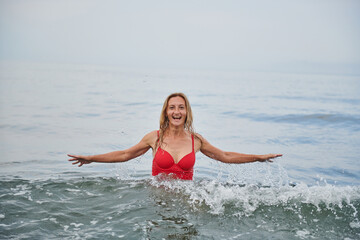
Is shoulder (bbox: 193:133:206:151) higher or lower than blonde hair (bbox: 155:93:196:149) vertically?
lower

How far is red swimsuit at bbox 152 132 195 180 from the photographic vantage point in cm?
563

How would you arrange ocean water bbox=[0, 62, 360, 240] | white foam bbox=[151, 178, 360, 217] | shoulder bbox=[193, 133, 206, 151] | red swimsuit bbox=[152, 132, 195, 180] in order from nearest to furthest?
1. ocean water bbox=[0, 62, 360, 240]
2. white foam bbox=[151, 178, 360, 217]
3. red swimsuit bbox=[152, 132, 195, 180]
4. shoulder bbox=[193, 133, 206, 151]

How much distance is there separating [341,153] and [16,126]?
32.6 feet

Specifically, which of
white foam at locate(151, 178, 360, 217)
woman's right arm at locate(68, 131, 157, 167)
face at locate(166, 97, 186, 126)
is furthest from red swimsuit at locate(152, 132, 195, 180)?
face at locate(166, 97, 186, 126)

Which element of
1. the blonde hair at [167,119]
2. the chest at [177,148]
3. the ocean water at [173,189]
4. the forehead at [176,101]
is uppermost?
the forehead at [176,101]

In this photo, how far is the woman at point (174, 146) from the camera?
18.6ft

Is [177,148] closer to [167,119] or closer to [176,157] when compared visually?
[176,157]

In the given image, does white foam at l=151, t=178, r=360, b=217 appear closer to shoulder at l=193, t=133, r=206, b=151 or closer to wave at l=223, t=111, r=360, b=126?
shoulder at l=193, t=133, r=206, b=151

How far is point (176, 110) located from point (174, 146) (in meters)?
0.55

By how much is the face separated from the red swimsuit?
486 millimetres

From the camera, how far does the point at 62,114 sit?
613 inches

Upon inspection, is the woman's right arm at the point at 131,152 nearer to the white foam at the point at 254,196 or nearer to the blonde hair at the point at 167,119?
the blonde hair at the point at 167,119

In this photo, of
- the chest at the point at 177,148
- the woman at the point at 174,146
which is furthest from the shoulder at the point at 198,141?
the chest at the point at 177,148

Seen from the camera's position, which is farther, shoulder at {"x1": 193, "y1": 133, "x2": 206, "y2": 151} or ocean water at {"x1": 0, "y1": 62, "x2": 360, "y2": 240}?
shoulder at {"x1": 193, "y1": 133, "x2": 206, "y2": 151}
